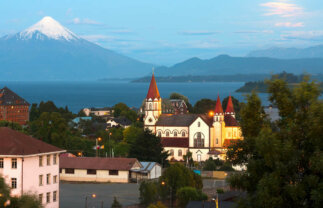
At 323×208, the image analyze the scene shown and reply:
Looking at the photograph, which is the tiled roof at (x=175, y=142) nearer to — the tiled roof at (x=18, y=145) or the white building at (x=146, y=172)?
the white building at (x=146, y=172)

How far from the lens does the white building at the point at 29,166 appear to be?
37531 mm

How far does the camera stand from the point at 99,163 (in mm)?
58094

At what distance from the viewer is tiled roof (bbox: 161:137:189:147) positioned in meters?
79.7

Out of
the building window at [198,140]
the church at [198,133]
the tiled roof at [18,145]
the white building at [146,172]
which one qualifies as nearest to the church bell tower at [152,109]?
the church at [198,133]

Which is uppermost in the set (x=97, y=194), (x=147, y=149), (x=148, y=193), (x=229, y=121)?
(x=229, y=121)

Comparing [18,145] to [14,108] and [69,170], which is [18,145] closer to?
[69,170]

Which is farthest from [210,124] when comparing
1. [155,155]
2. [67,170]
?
[67,170]

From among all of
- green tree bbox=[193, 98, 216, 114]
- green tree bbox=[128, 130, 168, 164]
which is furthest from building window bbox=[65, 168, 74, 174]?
green tree bbox=[193, 98, 216, 114]

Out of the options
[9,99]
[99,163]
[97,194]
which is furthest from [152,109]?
[9,99]

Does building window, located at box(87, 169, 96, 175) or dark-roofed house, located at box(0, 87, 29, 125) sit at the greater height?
dark-roofed house, located at box(0, 87, 29, 125)

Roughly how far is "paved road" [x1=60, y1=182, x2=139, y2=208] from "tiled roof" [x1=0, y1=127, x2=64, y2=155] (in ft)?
16.8

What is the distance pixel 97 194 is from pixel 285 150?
32.0 m

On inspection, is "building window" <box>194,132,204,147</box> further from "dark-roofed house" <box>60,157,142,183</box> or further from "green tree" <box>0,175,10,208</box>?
"green tree" <box>0,175,10,208</box>

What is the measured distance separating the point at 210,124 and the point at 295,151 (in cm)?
6187
